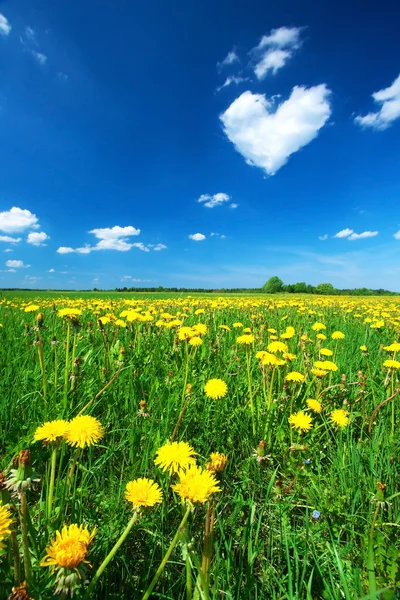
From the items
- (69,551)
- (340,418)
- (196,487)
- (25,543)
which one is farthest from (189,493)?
(340,418)

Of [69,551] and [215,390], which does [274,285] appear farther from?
[69,551]

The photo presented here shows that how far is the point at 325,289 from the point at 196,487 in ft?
220

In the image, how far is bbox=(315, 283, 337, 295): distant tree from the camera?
60312 millimetres

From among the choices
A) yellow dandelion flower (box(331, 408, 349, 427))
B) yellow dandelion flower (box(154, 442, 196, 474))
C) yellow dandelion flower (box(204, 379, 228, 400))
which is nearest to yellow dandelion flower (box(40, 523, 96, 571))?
yellow dandelion flower (box(154, 442, 196, 474))

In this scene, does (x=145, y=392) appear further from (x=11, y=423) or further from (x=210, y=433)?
(x=11, y=423)

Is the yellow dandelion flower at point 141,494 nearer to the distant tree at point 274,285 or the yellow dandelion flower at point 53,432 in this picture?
the yellow dandelion flower at point 53,432

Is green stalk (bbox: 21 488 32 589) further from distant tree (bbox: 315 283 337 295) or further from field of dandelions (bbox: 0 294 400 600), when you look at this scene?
distant tree (bbox: 315 283 337 295)

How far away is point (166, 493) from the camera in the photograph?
1304mm

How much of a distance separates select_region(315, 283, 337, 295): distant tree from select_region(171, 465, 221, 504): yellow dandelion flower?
63.7 meters

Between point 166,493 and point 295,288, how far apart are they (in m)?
74.9

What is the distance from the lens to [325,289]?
204ft

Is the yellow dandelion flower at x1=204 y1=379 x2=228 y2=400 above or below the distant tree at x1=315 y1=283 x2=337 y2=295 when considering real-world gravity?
below

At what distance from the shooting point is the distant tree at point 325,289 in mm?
60312

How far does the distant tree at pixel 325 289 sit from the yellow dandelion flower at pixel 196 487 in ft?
209
